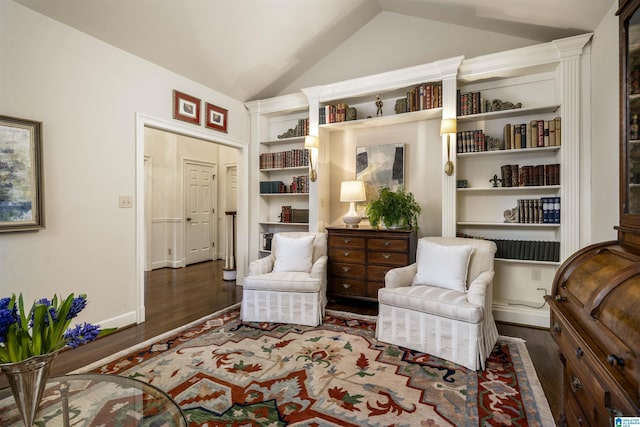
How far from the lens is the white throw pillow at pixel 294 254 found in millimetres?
3369

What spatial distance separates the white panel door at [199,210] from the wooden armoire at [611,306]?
5917mm

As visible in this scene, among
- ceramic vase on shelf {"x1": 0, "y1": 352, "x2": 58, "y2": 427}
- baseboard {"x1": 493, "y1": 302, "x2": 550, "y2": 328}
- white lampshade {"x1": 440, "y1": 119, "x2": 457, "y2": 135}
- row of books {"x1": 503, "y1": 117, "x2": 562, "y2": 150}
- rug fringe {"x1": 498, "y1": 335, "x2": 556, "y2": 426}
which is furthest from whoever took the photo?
white lampshade {"x1": 440, "y1": 119, "x2": 457, "y2": 135}

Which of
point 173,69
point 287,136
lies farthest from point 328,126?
point 173,69

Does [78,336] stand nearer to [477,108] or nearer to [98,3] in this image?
[98,3]

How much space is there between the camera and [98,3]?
2.56 meters

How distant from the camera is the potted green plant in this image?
3.46 meters

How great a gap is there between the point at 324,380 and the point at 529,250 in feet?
7.53

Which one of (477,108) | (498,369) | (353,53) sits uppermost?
(353,53)

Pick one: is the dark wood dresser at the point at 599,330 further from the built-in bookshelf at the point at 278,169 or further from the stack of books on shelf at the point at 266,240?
the stack of books on shelf at the point at 266,240

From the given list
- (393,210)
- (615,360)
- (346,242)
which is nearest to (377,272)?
(346,242)

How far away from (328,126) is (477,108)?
5.44ft

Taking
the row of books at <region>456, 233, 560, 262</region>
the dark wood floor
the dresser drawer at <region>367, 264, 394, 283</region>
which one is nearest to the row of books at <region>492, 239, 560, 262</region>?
the row of books at <region>456, 233, 560, 262</region>

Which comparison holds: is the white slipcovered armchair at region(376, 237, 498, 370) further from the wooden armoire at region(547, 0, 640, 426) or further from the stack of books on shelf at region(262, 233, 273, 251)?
the stack of books on shelf at region(262, 233, 273, 251)

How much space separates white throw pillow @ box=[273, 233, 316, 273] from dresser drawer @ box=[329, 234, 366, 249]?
312 millimetres
